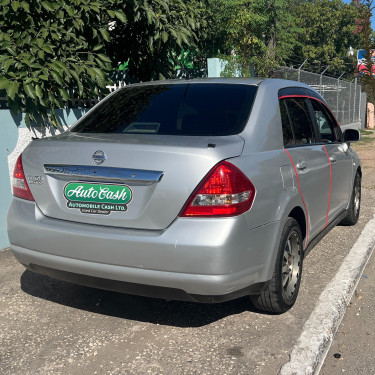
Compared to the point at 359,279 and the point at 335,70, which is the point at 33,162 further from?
the point at 335,70

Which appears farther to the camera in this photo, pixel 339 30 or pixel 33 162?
pixel 339 30

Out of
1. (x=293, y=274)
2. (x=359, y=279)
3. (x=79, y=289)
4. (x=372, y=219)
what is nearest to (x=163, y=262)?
(x=293, y=274)

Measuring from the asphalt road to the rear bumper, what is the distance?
1.28 ft

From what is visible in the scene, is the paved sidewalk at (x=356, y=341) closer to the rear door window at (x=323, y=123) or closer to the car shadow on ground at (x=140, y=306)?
the car shadow on ground at (x=140, y=306)

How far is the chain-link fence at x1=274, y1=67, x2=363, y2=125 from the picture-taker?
543 inches

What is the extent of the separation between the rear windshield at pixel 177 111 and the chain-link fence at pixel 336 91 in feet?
31.1

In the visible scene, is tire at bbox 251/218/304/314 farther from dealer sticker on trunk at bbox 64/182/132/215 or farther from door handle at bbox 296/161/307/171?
dealer sticker on trunk at bbox 64/182/132/215

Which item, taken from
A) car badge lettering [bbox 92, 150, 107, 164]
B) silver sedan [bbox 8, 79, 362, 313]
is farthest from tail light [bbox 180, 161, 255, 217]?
car badge lettering [bbox 92, 150, 107, 164]

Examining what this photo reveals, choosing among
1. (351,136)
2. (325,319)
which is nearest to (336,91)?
(351,136)

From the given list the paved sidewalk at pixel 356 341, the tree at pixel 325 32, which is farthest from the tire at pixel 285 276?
the tree at pixel 325 32

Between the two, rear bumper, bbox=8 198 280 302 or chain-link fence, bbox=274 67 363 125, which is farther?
chain-link fence, bbox=274 67 363 125

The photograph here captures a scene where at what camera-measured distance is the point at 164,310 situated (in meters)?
3.83

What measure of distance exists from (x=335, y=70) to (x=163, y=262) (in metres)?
52.5

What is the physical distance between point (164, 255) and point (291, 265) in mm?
1264
